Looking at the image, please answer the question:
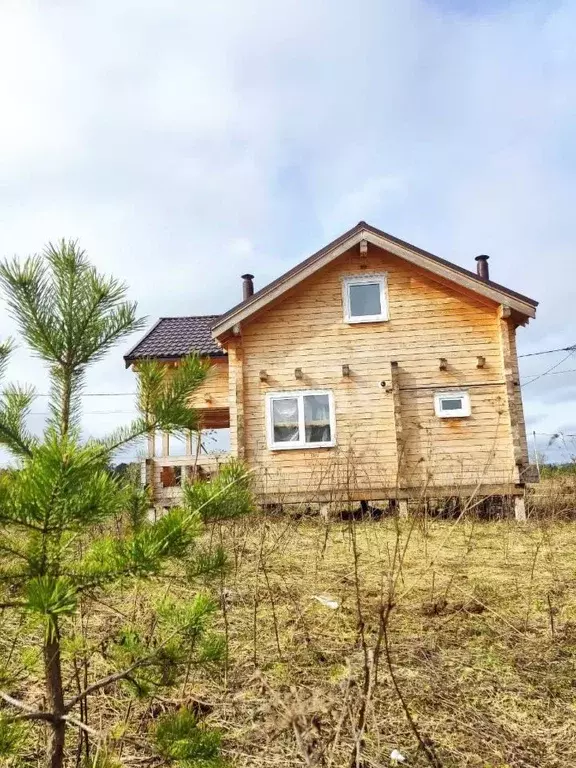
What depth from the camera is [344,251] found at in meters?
12.2

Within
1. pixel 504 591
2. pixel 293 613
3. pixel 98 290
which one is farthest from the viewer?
pixel 504 591

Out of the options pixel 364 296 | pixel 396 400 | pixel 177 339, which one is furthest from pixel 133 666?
pixel 177 339

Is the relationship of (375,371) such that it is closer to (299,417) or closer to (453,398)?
(453,398)

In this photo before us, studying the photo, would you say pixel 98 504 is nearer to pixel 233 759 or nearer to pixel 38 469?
pixel 38 469

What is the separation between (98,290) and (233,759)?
2056 mm

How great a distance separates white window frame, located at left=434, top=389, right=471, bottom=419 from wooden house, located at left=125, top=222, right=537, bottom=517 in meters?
0.02

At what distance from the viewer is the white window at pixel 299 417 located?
477 inches

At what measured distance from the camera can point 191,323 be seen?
1627 centimetres

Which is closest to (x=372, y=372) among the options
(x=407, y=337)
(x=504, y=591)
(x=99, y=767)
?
(x=407, y=337)

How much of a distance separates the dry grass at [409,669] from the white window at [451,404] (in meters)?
5.90

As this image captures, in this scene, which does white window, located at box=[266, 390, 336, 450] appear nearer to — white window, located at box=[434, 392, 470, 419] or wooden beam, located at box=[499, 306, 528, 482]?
white window, located at box=[434, 392, 470, 419]

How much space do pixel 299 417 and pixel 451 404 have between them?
3049 mm

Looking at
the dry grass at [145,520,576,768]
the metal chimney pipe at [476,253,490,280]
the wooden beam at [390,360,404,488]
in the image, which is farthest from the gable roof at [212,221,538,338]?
the dry grass at [145,520,576,768]

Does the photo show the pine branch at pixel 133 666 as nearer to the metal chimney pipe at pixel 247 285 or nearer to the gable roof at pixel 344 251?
the gable roof at pixel 344 251
